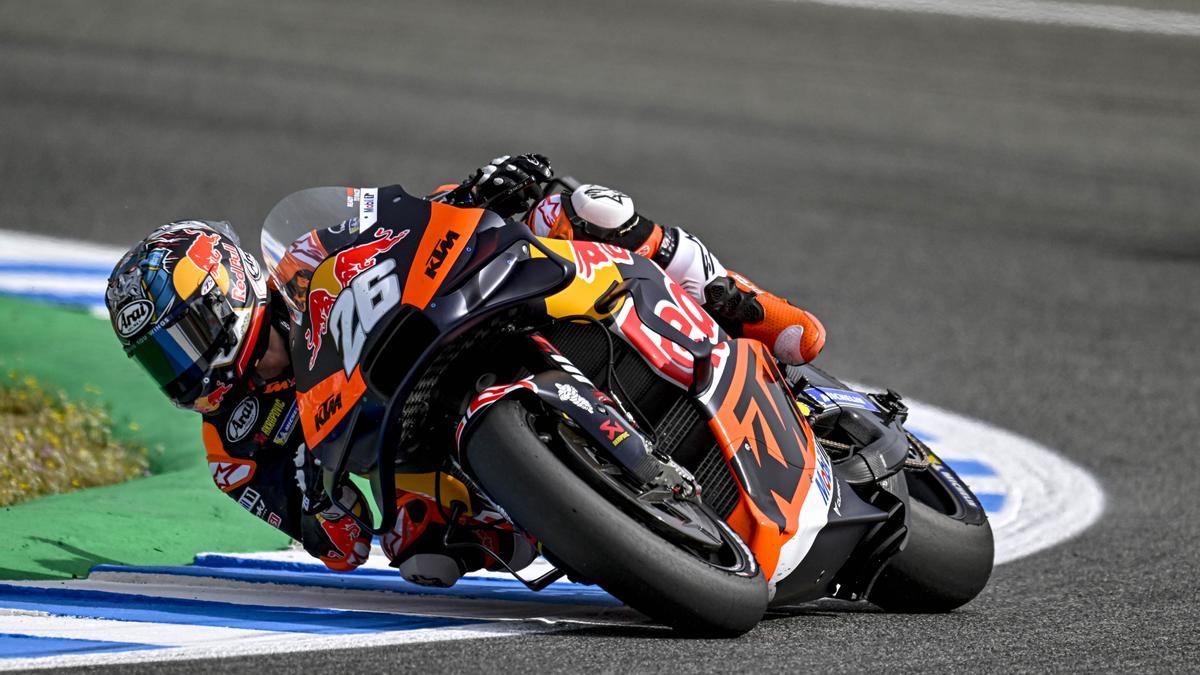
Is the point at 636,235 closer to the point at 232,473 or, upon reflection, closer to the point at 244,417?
the point at 244,417

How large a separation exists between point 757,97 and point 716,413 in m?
11.6

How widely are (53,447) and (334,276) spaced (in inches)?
119

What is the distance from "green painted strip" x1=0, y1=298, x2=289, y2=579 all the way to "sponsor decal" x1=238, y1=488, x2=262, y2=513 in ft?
2.23

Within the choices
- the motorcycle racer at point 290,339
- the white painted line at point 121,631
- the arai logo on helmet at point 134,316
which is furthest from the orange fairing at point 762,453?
the arai logo on helmet at point 134,316

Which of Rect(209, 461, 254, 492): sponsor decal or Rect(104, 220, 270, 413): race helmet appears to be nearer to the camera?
Rect(104, 220, 270, 413): race helmet

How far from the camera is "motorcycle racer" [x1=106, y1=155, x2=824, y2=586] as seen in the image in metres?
4.15

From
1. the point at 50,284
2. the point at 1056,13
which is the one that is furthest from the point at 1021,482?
the point at 1056,13

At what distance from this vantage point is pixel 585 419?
144 inches

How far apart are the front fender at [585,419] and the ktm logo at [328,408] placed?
350 millimetres

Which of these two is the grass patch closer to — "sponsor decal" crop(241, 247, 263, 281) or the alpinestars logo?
"sponsor decal" crop(241, 247, 263, 281)

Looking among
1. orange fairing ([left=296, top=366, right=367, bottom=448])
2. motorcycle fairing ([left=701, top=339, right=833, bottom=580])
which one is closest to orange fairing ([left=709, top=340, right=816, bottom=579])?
motorcycle fairing ([left=701, top=339, right=833, bottom=580])

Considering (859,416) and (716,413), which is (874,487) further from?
(716,413)

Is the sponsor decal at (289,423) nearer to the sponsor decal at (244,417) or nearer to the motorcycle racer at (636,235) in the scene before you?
the sponsor decal at (244,417)

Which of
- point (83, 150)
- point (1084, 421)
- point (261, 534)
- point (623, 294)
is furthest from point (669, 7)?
point (623, 294)
